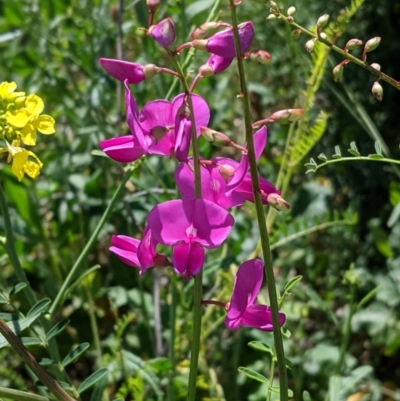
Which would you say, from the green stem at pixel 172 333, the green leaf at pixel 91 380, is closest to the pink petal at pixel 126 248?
the green leaf at pixel 91 380

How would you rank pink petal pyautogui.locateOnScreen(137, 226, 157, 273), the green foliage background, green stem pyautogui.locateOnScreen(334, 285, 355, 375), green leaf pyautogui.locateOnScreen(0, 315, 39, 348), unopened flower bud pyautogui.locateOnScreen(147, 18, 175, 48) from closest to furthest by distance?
unopened flower bud pyautogui.locateOnScreen(147, 18, 175, 48), pink petal pyautogui.locateOnScreen(137, 226, 157, 273), green leaf pyautogui.locateOnScreen(0, 315, 39, 348), green stem pyautogui.locateOnScreen(334, 285, 355, 375), the green foliage background

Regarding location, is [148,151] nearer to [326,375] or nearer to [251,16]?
[326,375]

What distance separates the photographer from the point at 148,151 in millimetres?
709

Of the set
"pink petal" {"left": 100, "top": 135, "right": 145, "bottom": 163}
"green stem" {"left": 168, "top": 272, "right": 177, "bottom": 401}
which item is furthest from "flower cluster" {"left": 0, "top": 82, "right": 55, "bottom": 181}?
"green stem" {"left": 168, "top": 272, "right": 177, "bottom": 401}

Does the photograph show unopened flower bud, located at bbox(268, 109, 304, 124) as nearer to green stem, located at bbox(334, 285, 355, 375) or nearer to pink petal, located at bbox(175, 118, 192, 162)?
pink petal, located at bbox(175, 118, 192, 162)

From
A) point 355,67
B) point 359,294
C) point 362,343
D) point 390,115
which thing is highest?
point 355,67

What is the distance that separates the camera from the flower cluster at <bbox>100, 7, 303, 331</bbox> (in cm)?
66

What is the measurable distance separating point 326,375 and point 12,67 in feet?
4.08

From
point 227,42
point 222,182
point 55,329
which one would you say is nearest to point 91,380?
point 55,329

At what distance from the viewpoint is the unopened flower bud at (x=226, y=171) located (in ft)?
2.23

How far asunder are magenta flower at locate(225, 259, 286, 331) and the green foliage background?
0.59 meters

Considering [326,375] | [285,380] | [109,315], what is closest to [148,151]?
[285,380]

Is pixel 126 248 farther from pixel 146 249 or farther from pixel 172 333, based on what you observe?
pixel 172 333

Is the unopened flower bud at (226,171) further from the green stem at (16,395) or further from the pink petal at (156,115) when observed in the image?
the green stem at (16,395)
